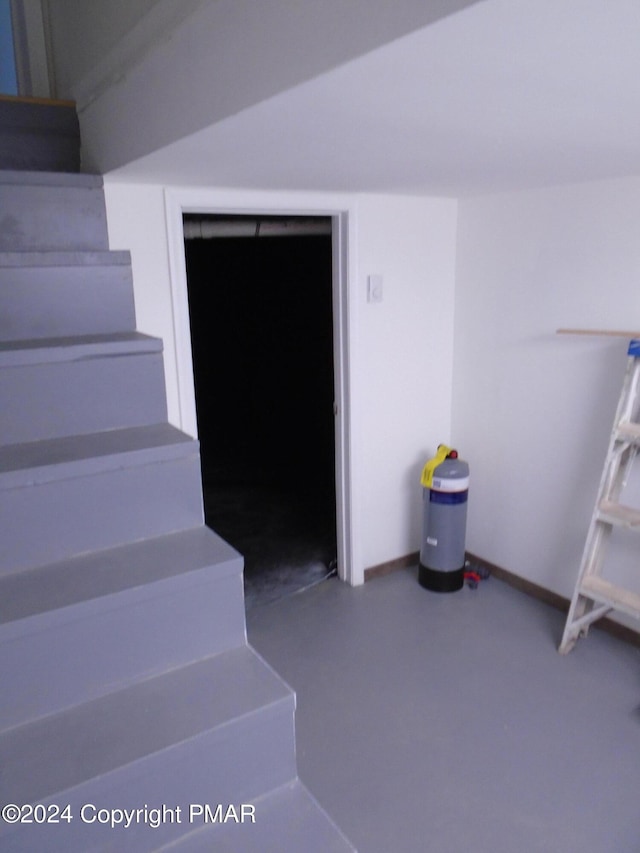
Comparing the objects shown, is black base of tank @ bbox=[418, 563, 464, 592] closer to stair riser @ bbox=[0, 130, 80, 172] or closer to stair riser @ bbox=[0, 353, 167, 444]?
stair riser @ bbox=[0, 353, 167, 444]

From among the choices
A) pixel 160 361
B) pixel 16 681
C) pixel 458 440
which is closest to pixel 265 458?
pixel 458 440

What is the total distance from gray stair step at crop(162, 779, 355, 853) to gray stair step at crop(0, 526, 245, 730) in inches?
13.3

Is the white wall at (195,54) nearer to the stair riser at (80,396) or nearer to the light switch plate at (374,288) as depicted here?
the stair riser at (80,396)

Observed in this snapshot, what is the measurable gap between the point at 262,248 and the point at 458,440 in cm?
325

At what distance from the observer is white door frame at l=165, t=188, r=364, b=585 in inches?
104

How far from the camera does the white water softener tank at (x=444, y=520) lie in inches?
130

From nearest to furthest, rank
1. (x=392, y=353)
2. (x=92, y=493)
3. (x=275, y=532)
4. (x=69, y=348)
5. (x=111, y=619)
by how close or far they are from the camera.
Result: (x=111, y=619) → (x=92, y=493) → (x=69, y=348) → (x=392, y=353) → (x=275, y=532)

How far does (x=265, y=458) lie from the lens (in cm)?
593

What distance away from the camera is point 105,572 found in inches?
57.0

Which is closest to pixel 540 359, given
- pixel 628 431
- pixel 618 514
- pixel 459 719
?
pixel 628 431

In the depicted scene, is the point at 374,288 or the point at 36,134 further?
the point at 374,288

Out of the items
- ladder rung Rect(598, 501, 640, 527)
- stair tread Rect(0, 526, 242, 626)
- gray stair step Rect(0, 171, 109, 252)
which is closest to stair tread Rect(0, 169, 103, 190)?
gray stair step Rect(0, 171, 109, 252)

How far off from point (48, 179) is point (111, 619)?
1487 mm

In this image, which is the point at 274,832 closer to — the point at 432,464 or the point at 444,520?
the point at 444,520
